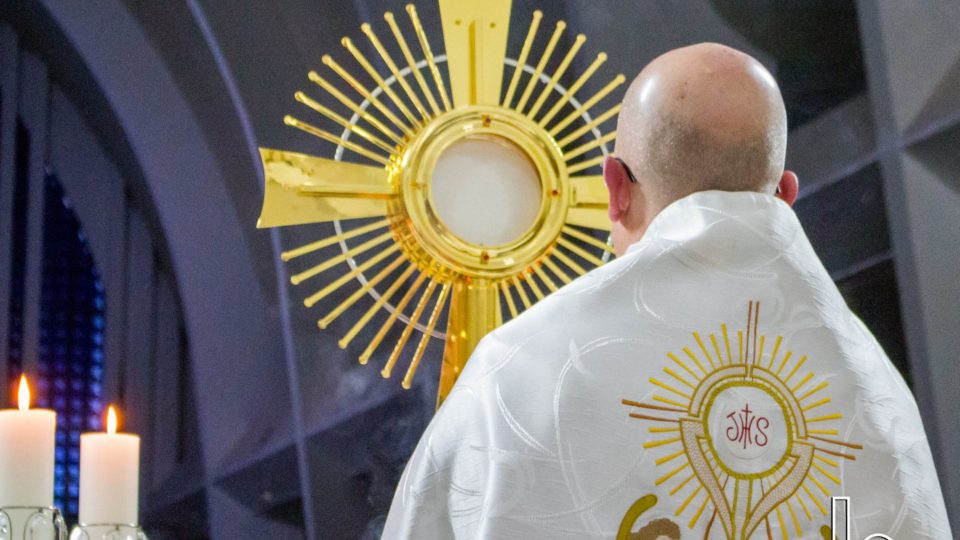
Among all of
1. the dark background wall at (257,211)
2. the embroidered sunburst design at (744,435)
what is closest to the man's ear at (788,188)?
the embroidered sunburst design at (744,435)

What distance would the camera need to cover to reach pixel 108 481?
141cm

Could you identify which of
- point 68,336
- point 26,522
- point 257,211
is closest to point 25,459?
point 26,522

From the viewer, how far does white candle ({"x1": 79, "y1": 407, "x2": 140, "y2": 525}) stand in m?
1.40

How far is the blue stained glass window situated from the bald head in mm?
1420

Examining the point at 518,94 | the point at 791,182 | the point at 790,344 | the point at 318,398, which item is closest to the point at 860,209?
the point at 518,94

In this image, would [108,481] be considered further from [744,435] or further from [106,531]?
[744,435]

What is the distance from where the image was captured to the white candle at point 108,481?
1.40 meters

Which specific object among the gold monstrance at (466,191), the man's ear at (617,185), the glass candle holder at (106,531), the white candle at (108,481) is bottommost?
the glass candle holder at (106,531)

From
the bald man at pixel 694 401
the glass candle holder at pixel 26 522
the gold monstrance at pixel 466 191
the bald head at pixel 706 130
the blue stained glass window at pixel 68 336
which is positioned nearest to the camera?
the glass candle holder at pixel 26 522

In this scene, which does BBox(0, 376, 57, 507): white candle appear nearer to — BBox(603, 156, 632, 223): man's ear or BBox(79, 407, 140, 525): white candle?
BBox(79, 407, 140, 525): white candle

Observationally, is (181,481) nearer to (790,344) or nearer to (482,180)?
(482,180)

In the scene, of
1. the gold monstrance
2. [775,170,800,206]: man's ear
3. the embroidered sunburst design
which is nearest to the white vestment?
the embroidered sunburst design

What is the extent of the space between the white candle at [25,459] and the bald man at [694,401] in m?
0.37

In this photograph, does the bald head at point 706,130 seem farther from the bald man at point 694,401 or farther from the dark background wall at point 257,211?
the dark background wall at point 257,211
